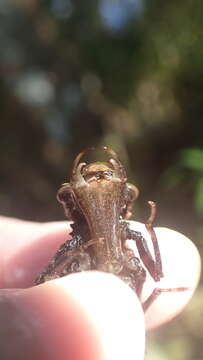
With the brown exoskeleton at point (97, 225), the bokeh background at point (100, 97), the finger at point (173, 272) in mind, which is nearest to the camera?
the brown exoskeleton at point (97, 225)

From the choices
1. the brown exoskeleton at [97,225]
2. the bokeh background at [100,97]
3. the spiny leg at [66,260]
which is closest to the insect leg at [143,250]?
the brown exoskeleton at [97,225]

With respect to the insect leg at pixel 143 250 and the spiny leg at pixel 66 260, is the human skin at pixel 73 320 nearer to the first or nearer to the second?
the spiny leg at pixel 66 260

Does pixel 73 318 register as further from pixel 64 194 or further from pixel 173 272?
pixel 173 272

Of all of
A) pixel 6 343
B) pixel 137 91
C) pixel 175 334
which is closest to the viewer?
pixel 6 343

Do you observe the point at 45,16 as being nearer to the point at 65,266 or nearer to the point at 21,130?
the point at 21,130

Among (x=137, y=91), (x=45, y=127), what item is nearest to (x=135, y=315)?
(x=137, y=91)

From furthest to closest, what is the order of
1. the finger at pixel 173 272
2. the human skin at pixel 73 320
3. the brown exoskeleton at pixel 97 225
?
the finger at pixel 173 272
the brown exoskeleton at pixel 97 225
the human skin at pixel 73 320
